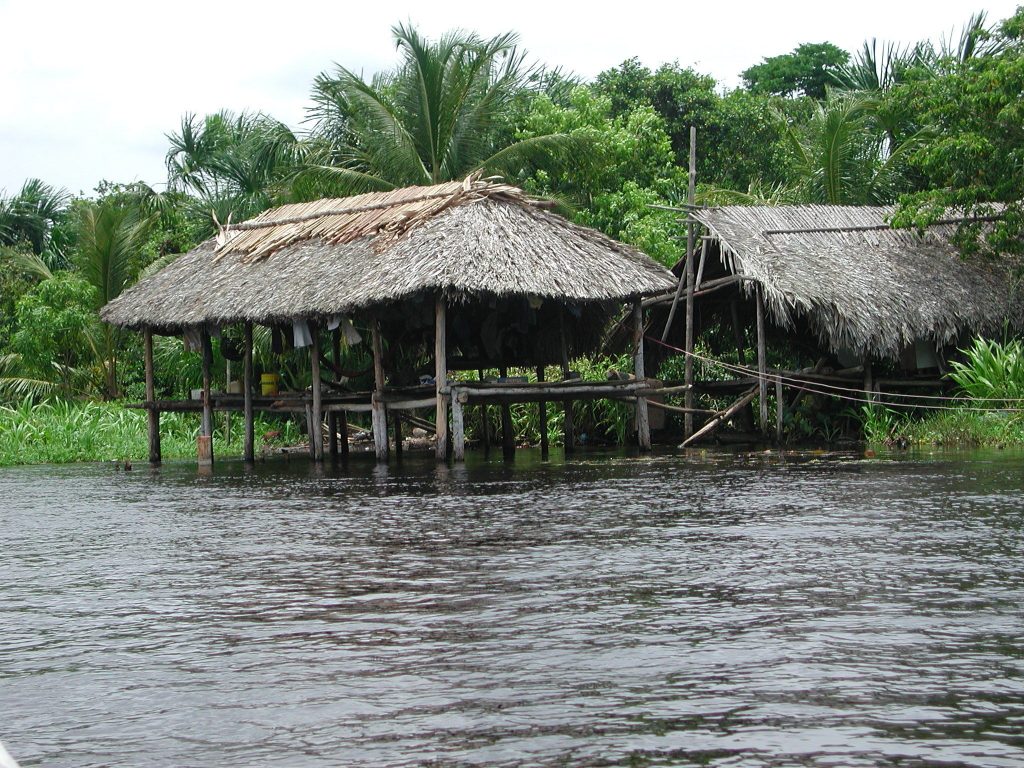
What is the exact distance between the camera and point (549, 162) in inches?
954

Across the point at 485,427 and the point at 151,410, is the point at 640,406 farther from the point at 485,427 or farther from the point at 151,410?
the point at 151,410

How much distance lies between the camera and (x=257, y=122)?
2841 cm

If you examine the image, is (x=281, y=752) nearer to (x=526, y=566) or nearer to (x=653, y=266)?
(x=526, y=566)

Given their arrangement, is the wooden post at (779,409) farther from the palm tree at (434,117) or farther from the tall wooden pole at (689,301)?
the palm tree at (434,117)

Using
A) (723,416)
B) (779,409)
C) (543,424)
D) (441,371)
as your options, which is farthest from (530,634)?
(543,424)

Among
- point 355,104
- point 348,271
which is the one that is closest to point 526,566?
point 348,271

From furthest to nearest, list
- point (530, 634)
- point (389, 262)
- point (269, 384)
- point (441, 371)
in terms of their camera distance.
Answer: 1. point (269, 384)
2. point (389, 262)
3. point (441, 371)
4. point (530, 634)

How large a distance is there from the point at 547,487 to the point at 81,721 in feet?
28.7

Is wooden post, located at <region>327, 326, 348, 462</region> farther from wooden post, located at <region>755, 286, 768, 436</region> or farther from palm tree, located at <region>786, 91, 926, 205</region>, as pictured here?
palm tree, located at <region>786, 91, 926, 205</region>

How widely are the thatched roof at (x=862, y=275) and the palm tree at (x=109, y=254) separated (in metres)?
11.9

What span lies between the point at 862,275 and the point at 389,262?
722cm

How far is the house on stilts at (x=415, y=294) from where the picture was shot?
16812 millimetres

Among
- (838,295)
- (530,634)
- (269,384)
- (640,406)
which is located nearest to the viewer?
(530,634)

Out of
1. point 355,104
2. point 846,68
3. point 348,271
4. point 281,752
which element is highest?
point 846,68
